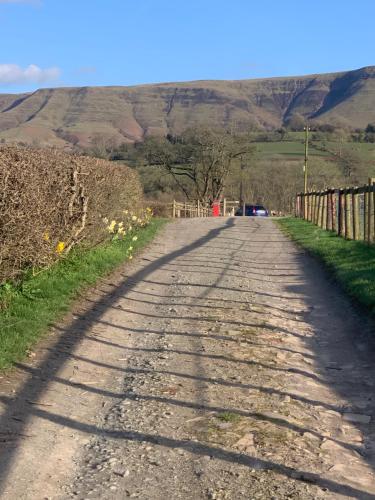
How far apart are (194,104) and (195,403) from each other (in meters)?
177

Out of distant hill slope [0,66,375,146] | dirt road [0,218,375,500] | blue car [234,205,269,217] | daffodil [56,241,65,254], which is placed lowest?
dirt road [0,218,375,500]

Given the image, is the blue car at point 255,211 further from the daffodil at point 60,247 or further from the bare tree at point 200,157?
the daffodil at point 60,247

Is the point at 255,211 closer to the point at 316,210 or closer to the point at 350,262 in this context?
the point at 316,210

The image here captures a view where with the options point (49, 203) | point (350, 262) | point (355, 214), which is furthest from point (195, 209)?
point (49, 203)

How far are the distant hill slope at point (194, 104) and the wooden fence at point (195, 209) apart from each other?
7686cm

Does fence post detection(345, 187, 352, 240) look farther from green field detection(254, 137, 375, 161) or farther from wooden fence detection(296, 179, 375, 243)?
green field detection(254, 137, 375, 161)

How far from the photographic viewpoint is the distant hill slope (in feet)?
489

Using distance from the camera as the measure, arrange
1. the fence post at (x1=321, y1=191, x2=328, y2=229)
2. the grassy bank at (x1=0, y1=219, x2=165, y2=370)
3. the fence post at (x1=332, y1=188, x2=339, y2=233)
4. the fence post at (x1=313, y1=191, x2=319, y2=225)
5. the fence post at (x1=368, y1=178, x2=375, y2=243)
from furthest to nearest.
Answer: the fence post at (x1=313, y1=191, x2=319, y2=225) → the fence post at (x1=321, y1=191, x2=328, y2=229) → the fence post at (x1=332, y1=188, x2=339, y2=233) → the fence post at (x1=368, y1=178, x2=375, y2=243) → the grassy bank at (x1=0, y1=219, x2=165, y2=370)

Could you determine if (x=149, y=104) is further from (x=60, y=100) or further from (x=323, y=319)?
(x=323, y=319)

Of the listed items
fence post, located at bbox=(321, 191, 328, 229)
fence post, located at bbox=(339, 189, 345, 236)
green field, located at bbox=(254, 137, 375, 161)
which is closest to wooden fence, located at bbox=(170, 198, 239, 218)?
green field, located at bbox=(254, 137, 375, 161)

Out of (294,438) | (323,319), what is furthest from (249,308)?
(294,438)

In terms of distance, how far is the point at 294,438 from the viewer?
15.0 ft

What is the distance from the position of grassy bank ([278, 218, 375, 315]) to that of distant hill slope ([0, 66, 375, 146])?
119635mm

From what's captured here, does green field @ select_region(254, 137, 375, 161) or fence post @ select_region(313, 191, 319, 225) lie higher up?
green field @ select_region(254, 137, 375, 161)
